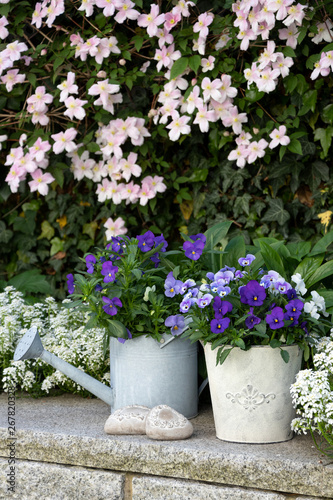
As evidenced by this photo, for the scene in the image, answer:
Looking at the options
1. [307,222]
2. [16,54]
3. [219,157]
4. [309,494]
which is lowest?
[309,494]

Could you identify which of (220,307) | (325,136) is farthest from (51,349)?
(325,136)

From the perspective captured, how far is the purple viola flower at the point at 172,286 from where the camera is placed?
163 cm

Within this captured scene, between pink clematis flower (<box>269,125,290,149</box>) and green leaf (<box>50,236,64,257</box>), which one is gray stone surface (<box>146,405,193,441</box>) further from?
green leaf (<box>50,236,64,257</box>)

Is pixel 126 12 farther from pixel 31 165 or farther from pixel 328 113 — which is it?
pixel 328 113

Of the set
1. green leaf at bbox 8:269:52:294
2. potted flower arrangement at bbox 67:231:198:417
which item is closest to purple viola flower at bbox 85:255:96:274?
potted flower arrangement at bbox 67:231:198:417

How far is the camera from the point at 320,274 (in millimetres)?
1629

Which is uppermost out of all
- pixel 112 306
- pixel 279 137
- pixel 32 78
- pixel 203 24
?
pixel 203 24

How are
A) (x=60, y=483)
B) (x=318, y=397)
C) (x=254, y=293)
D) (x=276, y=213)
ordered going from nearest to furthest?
(x=318, y=397)
(x=254, y=293)
(x=60, y=483)
(x=276, y=213)

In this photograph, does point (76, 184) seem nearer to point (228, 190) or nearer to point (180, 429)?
point (228, 190)

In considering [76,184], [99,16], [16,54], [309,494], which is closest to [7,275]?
[76,184]

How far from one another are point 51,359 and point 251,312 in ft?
1.99

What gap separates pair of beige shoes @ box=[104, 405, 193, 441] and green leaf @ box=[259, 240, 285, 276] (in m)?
0.47

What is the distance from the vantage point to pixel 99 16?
234 centimetres

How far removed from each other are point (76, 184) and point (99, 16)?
0.70 meters
